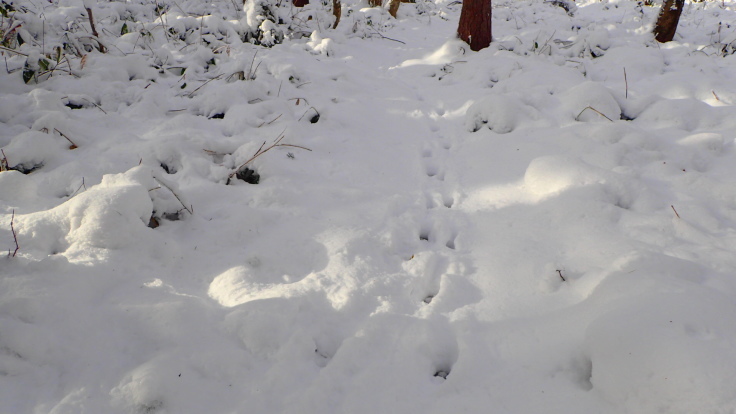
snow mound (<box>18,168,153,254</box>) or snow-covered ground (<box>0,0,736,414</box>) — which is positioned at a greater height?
snow mound (<box>18,168,153,254</box>)

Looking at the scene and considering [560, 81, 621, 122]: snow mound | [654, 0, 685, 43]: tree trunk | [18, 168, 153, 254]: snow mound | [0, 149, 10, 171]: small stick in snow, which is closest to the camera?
[18, 168, 153, 254]: snow mound

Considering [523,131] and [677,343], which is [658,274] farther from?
[523,131]

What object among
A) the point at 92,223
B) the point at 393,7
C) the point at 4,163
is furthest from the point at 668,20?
the point at 4,163

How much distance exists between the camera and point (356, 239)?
207 centimetres

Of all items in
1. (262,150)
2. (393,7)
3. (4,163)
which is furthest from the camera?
(393,7)

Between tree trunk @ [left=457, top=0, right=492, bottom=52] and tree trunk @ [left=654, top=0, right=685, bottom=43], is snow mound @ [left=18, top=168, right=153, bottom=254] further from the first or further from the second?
tree trunk @ [left=654, top=0, right=685, bottom=43]

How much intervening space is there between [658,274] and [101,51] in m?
5.07

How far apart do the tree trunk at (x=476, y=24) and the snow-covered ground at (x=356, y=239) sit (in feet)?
4.46

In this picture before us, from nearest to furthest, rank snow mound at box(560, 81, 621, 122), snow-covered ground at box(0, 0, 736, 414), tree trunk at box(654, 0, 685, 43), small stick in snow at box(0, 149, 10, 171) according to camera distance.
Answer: snow-covered ground at box(0, 0, 736, 414) → small stick in snow at box(0, 149, 10, 171) → snow mound at box(560, 81, 621, 122) → tree trunk at box(654, 0, 685, 43)

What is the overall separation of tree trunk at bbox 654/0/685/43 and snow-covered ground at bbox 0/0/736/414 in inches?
49.3

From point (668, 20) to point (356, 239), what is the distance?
19.0ft

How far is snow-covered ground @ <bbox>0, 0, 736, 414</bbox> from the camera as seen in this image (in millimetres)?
1269

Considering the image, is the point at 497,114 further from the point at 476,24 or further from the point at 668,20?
the point at 668,20

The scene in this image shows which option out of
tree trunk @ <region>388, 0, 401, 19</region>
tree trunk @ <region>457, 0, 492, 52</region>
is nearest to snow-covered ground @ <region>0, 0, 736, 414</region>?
tree trunk @ <region>457, 0, 492, 52</region>
